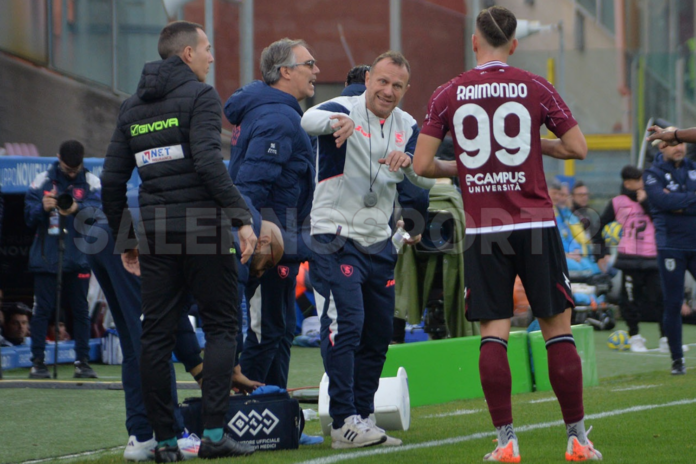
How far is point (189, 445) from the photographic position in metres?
5.20

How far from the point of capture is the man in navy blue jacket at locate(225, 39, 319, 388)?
581cm

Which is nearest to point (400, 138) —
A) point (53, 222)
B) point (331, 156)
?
point (331, 156)

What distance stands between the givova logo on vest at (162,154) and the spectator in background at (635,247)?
8574 mm

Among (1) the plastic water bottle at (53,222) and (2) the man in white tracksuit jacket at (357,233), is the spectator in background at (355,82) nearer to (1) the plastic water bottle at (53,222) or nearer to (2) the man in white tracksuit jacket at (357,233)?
(2) the man in white tracksuit jacket at (357,233)

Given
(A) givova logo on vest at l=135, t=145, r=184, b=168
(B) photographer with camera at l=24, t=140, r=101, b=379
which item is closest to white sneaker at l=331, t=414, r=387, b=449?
(A) givova logo on vest at l=135, t=145, r=184, b=168

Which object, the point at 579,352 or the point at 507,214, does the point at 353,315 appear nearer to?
the point at 507,214

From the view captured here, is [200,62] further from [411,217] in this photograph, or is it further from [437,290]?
[437,290]

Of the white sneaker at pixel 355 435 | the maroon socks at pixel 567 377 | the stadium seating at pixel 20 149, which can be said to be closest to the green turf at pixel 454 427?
the white sneaker at pixel 355 435

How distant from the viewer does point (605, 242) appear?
15055 mm

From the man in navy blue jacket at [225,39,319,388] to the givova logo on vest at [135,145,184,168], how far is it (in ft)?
2.67

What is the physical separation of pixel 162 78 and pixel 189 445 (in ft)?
6.08

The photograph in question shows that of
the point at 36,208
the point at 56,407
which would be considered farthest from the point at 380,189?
the point at 36,208

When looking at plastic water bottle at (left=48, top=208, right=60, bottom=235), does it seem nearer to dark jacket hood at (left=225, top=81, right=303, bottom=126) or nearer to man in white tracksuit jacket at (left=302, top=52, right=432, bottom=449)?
dark jacket hood at (left=225, top=81, right=303, bottom=126)

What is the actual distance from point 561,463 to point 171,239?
212cm
